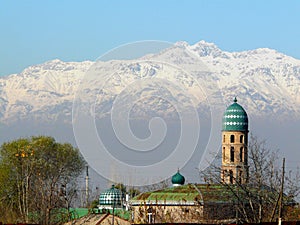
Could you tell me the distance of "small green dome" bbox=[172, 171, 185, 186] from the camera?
255ft

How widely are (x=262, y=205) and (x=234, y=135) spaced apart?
37.5 meters

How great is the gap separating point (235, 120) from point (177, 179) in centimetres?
690

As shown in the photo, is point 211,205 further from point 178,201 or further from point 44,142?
point 44,142

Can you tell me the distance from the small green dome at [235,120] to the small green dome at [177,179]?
17.8ft

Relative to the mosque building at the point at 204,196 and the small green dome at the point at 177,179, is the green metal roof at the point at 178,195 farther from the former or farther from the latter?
the small green dome at the point at 177,179

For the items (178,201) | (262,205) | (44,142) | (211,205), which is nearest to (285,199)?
(262,205)

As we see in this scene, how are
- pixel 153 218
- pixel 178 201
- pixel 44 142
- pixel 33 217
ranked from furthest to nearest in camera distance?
pixel 44 142 < pixel 178 201 < pixel 153 218 < pixel 33 217

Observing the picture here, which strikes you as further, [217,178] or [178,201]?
[178,201]

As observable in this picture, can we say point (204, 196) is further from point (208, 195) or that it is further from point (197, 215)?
point (197, 215)

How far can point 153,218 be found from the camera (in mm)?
55469

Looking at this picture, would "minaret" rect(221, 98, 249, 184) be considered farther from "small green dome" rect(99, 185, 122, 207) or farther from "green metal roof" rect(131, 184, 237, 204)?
"small green dome" rect(99, 185, 122, 207)

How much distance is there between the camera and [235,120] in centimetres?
8025

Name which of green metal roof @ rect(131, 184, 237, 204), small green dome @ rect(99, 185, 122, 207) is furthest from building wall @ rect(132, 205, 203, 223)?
small green dome @ rect(99, 185, 122, 207)

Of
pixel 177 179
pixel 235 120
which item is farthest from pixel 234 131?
pixel 177 179
